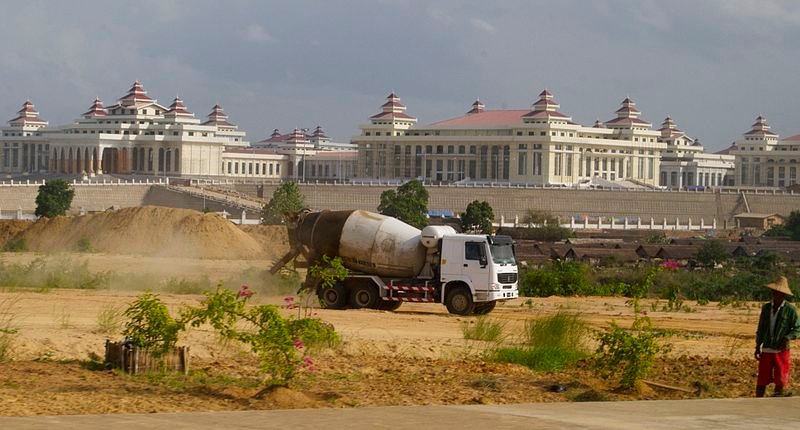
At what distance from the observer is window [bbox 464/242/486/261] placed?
26359 millimetres

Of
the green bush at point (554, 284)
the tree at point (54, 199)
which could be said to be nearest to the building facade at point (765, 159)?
the tree at point (54, 199)

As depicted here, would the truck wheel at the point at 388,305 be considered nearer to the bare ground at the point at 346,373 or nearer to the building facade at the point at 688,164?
the bare ground at the point at 346,373

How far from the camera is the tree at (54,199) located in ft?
254

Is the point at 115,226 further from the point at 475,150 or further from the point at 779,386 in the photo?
the point at 475,150

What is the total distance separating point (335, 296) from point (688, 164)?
476ft

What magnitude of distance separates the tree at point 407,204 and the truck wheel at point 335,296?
42886 millimetres

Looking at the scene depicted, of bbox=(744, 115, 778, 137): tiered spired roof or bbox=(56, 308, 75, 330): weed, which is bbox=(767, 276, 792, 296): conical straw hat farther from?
bbox=(744, 115, 778, 137): tiered spired roof

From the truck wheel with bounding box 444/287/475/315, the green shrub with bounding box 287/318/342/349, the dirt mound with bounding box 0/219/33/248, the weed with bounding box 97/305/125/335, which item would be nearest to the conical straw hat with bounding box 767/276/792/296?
the green shrub with bounding box 287/318/342/349

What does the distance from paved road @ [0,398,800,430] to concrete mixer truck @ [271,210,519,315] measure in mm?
12315

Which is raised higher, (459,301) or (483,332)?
(459,301)

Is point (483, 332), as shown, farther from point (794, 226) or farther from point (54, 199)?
point (794, 226)

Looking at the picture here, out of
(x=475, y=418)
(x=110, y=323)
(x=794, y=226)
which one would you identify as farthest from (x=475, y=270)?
(x=794, y=226)

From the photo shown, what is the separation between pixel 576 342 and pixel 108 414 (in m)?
8.34

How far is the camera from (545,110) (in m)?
132
